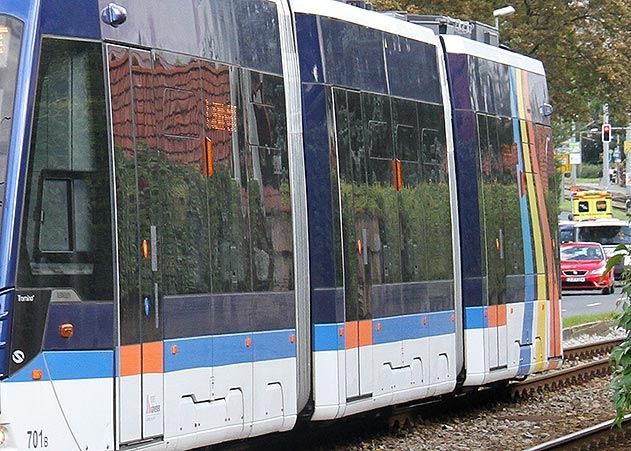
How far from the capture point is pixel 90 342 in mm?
9750

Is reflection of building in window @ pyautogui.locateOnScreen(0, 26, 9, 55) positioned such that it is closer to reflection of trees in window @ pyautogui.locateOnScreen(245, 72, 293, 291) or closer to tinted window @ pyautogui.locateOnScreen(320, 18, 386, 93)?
reflection of trees in window @ pyautogui.locateOnScreen(245, 72, 293, 291)

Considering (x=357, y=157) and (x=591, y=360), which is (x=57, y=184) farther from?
(x=591, y=360)

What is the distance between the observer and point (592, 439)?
1566cm

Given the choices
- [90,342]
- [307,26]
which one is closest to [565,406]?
[307,26]

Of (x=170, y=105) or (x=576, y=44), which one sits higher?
(x=576, y=44)

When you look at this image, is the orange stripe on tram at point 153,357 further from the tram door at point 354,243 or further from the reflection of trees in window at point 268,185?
the tram door at point 354,243

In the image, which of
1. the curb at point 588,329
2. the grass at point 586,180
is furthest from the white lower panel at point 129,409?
the grass at point 586,180

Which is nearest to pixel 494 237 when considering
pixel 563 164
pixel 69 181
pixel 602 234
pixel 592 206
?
pixel 69 181

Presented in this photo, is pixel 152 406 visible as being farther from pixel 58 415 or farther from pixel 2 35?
pixel 2 35

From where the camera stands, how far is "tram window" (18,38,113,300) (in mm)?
9430

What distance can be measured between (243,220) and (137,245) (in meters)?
Answer: 1.74

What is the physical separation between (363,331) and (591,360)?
11502mm

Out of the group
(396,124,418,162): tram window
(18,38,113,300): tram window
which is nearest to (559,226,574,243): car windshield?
(396,124,418,162): tram window

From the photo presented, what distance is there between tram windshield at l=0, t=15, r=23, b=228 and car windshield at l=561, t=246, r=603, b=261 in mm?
38778
